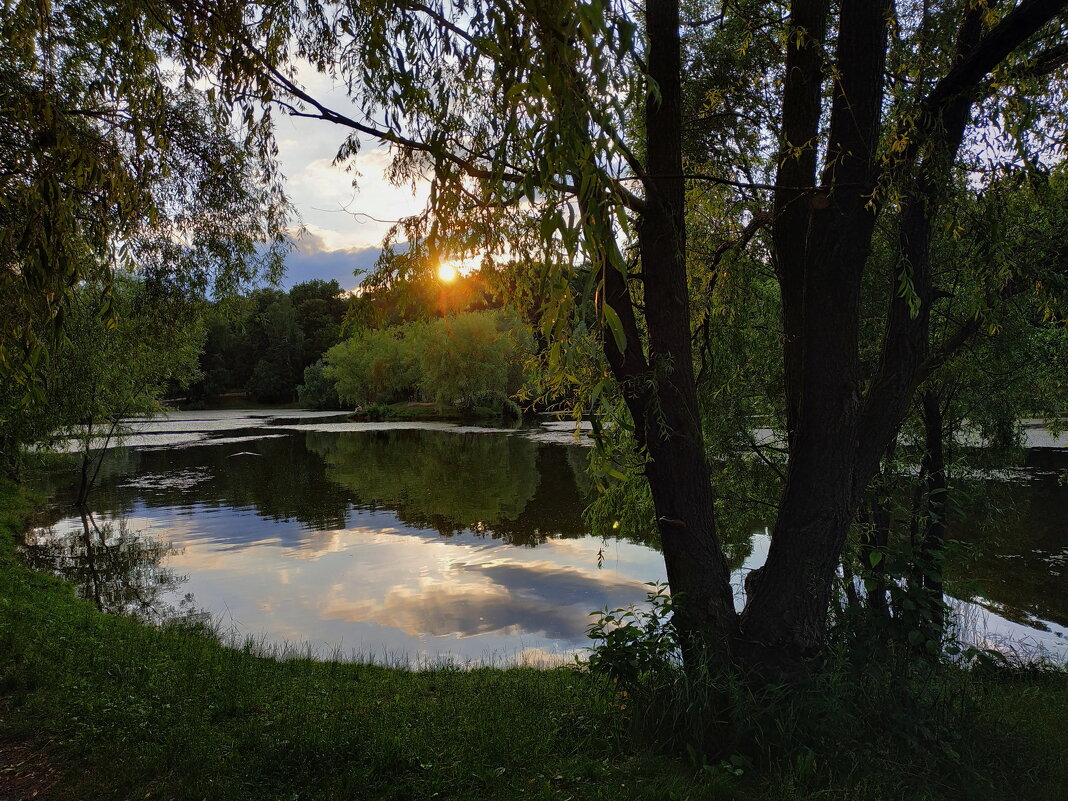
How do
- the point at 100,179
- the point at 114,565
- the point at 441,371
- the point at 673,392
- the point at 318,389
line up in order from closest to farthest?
the point at 100,179, the point at 673,392, the point at 114,565, the point at 441,371, the point at 318,389

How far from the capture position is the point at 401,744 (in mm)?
4684

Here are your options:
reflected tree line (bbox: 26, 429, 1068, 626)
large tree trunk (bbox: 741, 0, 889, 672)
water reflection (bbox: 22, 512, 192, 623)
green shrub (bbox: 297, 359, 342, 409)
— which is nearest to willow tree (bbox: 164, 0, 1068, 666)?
large tree trunk (bbox: 741, 0, 889, 672)

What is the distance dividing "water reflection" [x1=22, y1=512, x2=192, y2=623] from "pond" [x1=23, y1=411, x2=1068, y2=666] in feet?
0.18

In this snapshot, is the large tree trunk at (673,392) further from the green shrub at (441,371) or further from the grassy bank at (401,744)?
the green shrub at (441,371)

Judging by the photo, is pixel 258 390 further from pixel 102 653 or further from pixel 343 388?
pixel 102 653

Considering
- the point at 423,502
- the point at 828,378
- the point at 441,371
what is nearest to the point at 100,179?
the point at 828,378

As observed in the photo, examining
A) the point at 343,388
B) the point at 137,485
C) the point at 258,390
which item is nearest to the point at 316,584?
the point at 137,485

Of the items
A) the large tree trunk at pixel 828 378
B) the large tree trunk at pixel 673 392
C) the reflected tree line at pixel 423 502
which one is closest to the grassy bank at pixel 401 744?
the large tree trunk at pixel 828 378

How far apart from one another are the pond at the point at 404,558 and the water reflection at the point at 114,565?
0.06m

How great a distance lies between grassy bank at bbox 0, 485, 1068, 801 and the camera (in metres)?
3.98

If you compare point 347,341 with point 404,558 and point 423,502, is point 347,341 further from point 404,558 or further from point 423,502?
point 404,558

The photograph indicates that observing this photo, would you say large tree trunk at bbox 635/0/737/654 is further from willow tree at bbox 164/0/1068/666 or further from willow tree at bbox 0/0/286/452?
willow tree at bbox 0/0/286/452

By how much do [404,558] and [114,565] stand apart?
5791 mm

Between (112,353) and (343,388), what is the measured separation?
4997 centimetres
